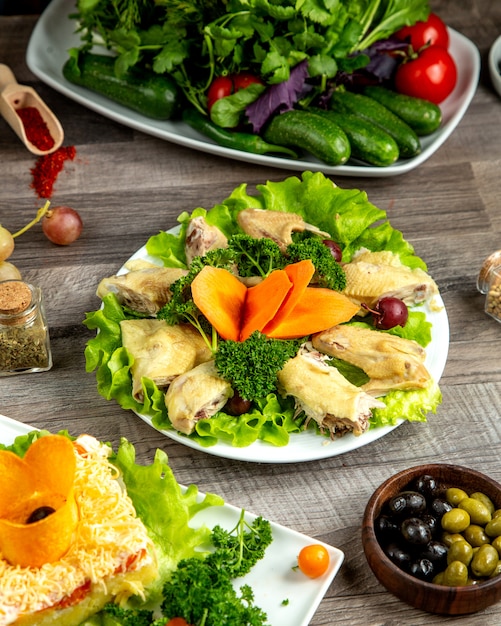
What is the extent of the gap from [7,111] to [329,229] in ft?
5.48

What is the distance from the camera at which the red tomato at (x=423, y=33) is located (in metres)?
4.26

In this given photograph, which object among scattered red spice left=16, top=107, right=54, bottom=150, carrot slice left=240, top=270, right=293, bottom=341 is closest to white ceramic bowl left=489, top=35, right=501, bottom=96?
carrot slice left=240, top=270, right=293, bottom=341

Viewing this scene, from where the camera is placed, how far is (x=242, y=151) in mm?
Result: 3965

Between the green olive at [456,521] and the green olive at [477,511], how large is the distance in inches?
0.6

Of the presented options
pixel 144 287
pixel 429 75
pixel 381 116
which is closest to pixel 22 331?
pixel 144 287

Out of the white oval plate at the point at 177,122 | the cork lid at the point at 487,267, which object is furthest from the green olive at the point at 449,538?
the white oval plate at the point at 177,122

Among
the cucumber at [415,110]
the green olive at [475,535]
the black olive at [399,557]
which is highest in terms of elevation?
the cucumber at [415,110]

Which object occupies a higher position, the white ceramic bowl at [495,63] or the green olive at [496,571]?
the white ceramic bowl at [495,63]

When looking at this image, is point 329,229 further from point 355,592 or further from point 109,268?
point 355,592

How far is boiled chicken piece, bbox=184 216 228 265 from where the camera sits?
3.23 m

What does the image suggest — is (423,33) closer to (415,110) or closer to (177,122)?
(415,110)

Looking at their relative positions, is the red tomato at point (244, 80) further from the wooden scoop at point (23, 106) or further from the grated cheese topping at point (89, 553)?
the grated cheese topping at point (89, 553)

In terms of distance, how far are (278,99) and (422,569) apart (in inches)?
89.2

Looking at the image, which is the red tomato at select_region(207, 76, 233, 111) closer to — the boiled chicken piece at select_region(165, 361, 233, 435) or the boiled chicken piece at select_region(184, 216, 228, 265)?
the boiled chicken piece at select_region(184, 216, 228, 265)
